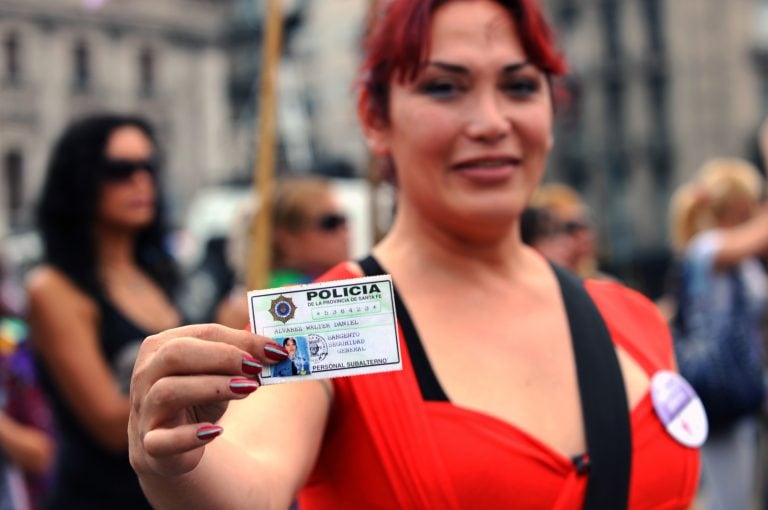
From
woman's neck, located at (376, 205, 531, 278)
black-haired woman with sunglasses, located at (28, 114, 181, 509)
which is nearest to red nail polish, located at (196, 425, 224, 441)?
woman's neck, located at (376, 205, 531, 278)

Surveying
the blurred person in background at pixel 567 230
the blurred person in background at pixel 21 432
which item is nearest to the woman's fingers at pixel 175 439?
the blurred person in background at pixel 21 432

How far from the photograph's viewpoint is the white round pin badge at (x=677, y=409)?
186cm

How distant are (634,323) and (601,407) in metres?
0.31

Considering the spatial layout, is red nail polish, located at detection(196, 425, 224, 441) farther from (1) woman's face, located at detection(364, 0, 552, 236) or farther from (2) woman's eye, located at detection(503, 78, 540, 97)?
(2) woman's eye, located at detection(503, 78, 540, 97)

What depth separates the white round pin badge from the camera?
186cm

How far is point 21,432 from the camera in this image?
4422 mm

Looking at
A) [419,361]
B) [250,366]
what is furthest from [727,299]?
[250,366]

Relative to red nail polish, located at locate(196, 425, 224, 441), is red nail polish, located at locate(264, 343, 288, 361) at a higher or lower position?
higher

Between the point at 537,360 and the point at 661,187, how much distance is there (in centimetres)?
3195

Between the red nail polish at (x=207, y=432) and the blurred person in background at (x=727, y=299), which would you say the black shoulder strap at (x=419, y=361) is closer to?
the red nail polish at (x=207, y=432)

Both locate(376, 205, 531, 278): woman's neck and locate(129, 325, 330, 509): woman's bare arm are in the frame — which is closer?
locate(129, 325, 330, 509): woman's bare arm

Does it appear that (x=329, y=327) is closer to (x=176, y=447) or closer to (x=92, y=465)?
(x=176, y=447)

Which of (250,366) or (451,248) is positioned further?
(451,248)


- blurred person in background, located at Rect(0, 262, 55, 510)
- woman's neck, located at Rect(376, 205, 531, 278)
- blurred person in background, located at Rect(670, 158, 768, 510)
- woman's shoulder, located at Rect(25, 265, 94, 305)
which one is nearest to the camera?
woman's neck, located at Rect(376, 205, 531, 278)
